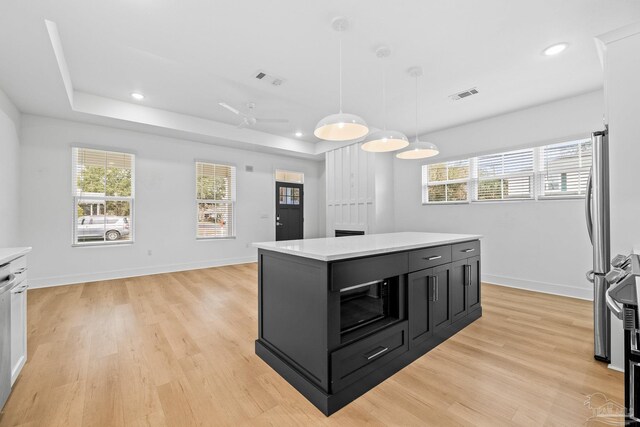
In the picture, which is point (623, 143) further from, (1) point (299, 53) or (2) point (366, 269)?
(1) point (299, 53)

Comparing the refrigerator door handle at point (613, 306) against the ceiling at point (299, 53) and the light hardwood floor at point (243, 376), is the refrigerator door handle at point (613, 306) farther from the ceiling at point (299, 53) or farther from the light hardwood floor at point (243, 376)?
the ceiling at point (299, 53)

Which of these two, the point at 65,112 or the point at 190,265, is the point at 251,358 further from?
the point at 65,112

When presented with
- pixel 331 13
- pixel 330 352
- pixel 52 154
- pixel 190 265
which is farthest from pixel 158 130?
pixel 330 352

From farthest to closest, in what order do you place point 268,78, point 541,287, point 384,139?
point 541,287 < point 268,78 < point 384,139

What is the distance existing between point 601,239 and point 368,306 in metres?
2.07

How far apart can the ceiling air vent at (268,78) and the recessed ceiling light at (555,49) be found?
122 inches

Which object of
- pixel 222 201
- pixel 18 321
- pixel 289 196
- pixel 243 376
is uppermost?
pixel 289 196

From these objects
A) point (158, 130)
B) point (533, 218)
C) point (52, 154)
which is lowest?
point (533, 218)

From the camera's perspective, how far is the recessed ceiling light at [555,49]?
2.91m

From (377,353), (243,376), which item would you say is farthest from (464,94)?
(243,376)

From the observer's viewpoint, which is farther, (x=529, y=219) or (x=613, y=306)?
(x=529, y=219)

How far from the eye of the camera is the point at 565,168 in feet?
13.6

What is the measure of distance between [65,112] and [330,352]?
543 centimetres

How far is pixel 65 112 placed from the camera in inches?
170
